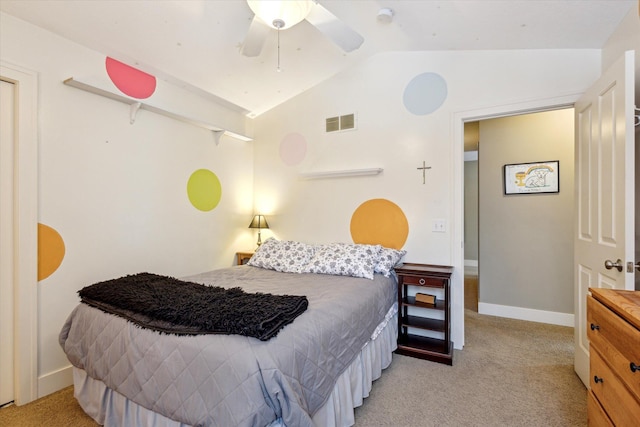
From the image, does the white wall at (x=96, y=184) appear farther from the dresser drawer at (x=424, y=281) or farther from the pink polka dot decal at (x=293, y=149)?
the dresser drawer at (x=424, y=281)

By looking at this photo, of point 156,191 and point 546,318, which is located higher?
point 156,191

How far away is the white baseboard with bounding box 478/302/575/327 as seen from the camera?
330cm

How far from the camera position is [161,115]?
2.87 meters

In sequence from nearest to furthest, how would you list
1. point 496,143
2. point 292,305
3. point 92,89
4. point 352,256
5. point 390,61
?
1. point 292,305
2. point 92,89
3. point 352,256
4. point 390,61
5. point 496,143

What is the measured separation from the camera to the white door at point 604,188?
1.59 meters

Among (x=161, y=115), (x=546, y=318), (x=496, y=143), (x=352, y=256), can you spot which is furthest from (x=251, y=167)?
(x=546, y=318)

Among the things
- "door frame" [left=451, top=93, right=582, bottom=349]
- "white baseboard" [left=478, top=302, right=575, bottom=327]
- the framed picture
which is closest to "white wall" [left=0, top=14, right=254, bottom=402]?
"door frame" [left=451, top=93, right=582, bottom=349]

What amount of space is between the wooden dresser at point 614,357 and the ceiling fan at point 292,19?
6.24ft

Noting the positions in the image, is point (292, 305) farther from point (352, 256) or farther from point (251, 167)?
point (251, 167)

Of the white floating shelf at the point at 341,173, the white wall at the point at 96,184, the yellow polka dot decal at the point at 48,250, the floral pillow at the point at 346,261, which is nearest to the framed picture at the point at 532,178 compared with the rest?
the white floating shelf at the point at 341,173

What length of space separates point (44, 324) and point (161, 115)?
1925 millimetres

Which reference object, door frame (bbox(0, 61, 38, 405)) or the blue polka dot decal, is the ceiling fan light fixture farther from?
door frame (bbox(0, 61, 38, 405))

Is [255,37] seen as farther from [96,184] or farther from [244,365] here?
[244,365]

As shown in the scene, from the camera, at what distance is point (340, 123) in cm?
337
